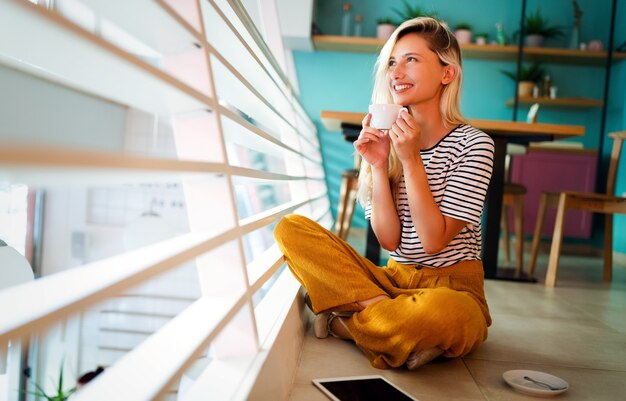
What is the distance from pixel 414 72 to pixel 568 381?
2.82 ft

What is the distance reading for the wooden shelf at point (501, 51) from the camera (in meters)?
4.94

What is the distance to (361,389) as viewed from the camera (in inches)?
41.4

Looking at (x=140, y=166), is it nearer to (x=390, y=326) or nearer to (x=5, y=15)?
(x=5, y=15)

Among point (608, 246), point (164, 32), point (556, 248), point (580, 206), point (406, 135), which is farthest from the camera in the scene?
point (608, 246)

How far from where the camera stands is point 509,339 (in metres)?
1.57

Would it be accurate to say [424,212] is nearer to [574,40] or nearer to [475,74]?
[475,74]

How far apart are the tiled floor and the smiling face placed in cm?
69

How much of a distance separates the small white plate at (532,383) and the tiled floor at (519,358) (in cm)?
2

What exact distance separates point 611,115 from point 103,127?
502 centimetres

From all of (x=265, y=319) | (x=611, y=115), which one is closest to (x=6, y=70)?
(x=265, y=319)

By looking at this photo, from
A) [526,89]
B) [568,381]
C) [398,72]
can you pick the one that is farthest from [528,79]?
[568,381]

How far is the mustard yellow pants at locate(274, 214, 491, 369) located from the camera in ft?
3.98

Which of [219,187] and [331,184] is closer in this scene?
[219,187]

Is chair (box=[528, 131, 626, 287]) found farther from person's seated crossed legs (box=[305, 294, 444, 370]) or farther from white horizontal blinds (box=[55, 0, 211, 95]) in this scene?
white horizontal blinds (box=[55, 0, 211, 95])
